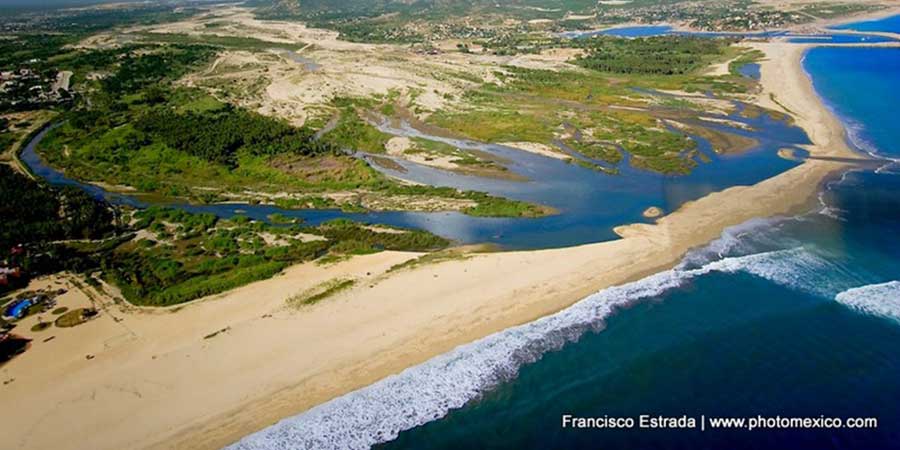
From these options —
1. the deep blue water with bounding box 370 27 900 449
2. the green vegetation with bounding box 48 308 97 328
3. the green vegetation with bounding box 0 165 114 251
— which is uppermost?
the green vegetation with bounding box 0 165 114 251

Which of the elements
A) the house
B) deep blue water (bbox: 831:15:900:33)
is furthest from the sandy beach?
deep blue water (bbox: 831:15:900:33)

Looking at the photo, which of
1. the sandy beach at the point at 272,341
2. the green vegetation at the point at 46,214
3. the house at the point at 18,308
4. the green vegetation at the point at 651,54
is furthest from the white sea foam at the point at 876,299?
the green vegetation at the point at 651,54

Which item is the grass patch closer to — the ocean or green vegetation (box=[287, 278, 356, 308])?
green vegetation (box=[287, 278, 356, 308])

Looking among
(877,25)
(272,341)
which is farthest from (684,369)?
(877,25)

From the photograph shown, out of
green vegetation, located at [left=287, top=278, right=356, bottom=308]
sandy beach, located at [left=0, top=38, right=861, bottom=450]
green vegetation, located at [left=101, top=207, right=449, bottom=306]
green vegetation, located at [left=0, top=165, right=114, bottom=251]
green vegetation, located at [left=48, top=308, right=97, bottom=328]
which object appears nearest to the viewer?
sandy beach, located at [left=0, top=38, right=861, bottom=450]

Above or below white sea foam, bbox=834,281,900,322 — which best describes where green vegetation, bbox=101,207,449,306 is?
above

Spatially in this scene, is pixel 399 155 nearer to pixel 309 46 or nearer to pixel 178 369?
pixel 178 369

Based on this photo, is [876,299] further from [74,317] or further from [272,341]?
[74,317]
